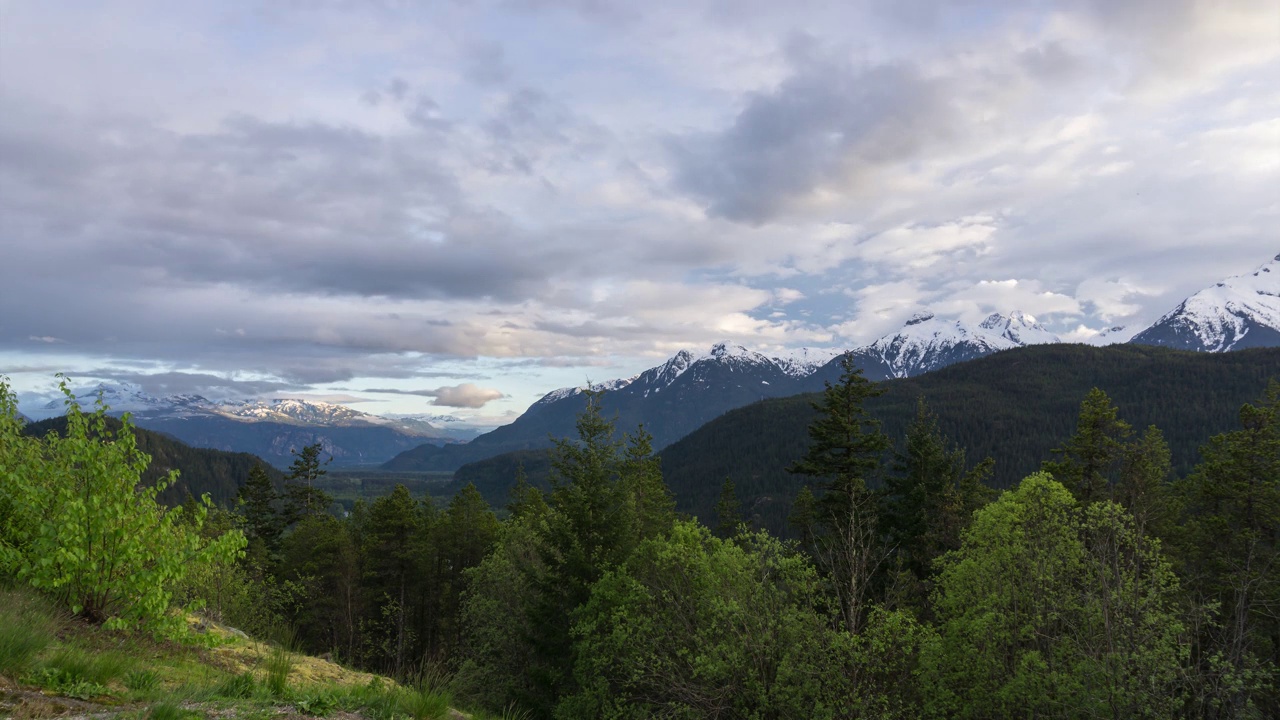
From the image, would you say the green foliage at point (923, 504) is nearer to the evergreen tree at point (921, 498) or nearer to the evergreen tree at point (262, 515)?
the evergreen tree at point (921, 498)

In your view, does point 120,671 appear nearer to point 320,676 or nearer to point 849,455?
point 320,676

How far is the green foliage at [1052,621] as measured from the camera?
16.0 m

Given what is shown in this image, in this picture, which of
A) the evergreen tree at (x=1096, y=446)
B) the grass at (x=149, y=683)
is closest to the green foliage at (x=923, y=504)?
the evergreen tree at (x=1096, y=446)

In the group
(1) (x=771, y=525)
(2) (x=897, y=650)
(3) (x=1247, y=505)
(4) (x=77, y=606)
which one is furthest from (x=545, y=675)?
(1) (x=771, y=525)

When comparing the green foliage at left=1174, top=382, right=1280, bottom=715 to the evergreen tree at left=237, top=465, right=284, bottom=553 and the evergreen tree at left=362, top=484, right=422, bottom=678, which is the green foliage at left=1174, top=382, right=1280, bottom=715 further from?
the evergreen tree at left=237, top=465, right=284, bottom=553

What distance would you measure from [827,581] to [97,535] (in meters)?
22.6

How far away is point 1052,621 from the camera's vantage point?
64.4 feet

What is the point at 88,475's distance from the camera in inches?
394

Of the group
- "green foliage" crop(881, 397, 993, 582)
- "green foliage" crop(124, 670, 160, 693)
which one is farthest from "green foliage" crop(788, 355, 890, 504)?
"green foliage" crop(124, 670, 160, 693)

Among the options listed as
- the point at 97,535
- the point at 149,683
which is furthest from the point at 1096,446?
the point at 97,535

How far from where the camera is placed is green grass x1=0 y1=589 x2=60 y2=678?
7.06 m

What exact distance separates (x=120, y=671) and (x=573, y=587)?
21199 mm

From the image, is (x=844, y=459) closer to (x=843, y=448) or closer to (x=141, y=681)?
(x=843, y=448)

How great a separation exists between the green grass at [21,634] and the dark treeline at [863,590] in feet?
16.2
